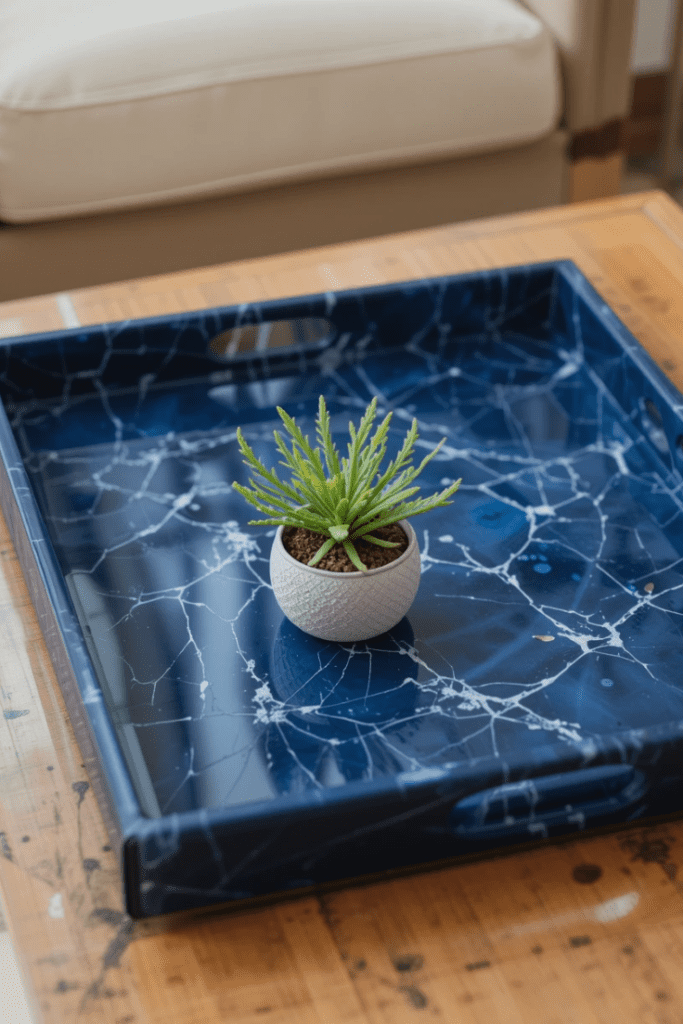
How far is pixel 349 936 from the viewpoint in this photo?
703 millimetres

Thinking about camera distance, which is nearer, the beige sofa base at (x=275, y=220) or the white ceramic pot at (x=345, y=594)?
the white ceramic pot at (x=345, y=594)

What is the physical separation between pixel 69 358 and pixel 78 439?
9 cm

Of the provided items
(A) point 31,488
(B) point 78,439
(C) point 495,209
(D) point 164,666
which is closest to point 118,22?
(C) point 495,209

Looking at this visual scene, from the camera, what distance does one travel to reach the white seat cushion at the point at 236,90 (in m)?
1.62

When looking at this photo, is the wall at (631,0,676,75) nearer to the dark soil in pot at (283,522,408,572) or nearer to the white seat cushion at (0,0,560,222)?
the white seat cushion at (0,0,560,222)

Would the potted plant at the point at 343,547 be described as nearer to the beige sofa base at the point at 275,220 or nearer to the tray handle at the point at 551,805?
the tray handle at the point at 551,805

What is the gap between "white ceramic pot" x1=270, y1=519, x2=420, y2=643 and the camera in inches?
32.4

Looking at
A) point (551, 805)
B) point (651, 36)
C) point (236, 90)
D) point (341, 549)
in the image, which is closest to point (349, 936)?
point (551, 805)

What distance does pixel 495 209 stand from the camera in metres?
1.89

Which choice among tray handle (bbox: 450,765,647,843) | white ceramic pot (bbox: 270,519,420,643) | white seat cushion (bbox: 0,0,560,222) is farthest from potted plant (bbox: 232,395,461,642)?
white seat cushion (bbox: 0,0,560,222)

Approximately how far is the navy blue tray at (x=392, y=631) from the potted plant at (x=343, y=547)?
35 mm

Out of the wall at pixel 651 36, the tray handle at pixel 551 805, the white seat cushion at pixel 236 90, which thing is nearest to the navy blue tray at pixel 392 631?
the tray handle at pixel 551 805

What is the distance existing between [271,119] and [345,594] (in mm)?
1051

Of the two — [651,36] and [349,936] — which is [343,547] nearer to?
[349,936]
